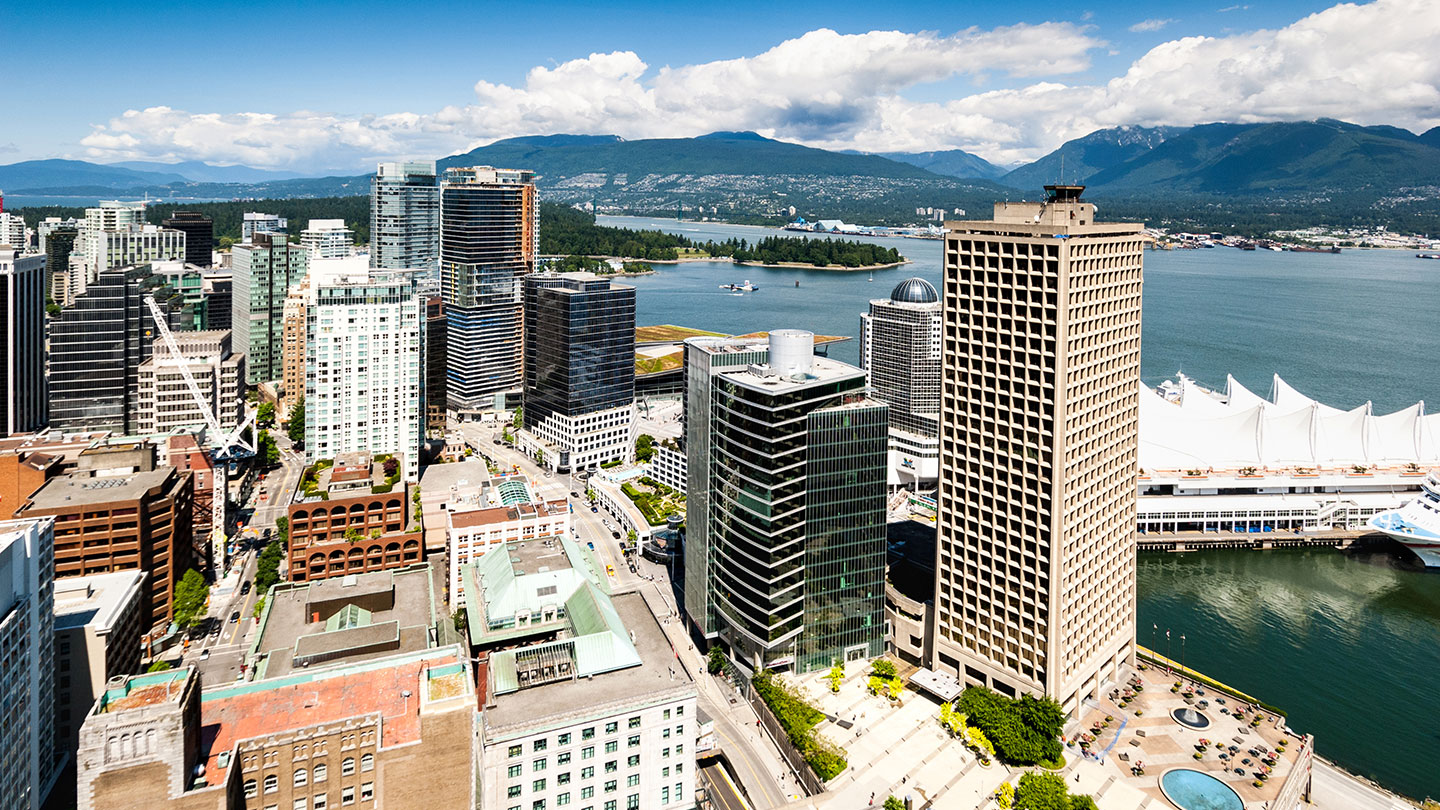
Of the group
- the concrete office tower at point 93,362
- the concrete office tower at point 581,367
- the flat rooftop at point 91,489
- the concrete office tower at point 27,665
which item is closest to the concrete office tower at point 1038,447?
the concrete office tower at point 27,665

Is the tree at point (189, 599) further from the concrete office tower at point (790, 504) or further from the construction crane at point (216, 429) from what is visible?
the concrete office tower at point (790, 504)

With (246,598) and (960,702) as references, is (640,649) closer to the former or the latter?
(960,702)

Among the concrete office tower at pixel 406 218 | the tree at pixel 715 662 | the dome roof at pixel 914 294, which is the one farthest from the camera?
the concrete office tower at pixel 406 218

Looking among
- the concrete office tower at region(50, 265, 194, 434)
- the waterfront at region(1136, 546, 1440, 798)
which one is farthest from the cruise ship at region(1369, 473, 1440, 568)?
the concrete office tower at region(50, 265, 194, 434)

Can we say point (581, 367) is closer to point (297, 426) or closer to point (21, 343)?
point (297, 426)

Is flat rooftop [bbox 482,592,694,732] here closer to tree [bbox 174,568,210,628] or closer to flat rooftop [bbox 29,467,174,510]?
tree [bbox 174,568,210,628]
